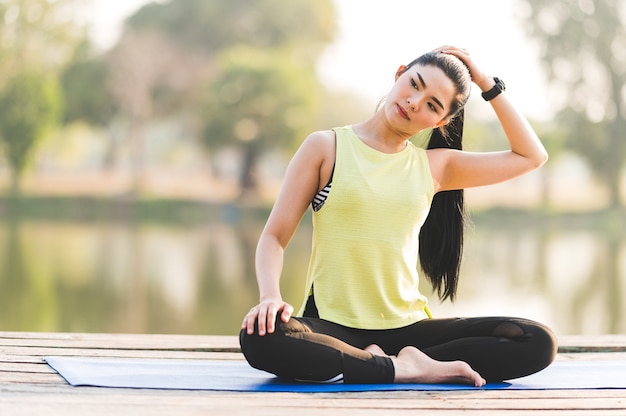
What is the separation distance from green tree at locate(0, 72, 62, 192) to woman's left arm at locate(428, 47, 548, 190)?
20.5 m

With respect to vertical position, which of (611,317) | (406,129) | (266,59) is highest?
(266,59)

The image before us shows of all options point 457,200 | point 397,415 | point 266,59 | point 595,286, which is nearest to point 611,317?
point 595,286

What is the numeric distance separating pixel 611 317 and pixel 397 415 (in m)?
6.90

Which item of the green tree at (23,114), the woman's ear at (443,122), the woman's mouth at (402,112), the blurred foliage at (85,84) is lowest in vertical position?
the woman's ear at (443,122)

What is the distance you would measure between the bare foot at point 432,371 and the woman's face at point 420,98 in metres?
0.63

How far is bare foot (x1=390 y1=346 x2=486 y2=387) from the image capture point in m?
2.40

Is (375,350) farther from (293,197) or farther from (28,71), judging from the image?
(28,71)

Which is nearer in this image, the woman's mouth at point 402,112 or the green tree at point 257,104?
the woman's mouth at point 402,112

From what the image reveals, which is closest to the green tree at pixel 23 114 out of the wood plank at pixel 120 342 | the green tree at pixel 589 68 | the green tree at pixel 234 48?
the green tree at pixel 234 48

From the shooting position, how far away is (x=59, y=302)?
8.50 meters

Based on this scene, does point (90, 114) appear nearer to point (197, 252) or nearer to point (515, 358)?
point (197, 252)

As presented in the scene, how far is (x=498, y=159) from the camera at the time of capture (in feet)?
8.97

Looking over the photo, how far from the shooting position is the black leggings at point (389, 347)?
2336 millimetres

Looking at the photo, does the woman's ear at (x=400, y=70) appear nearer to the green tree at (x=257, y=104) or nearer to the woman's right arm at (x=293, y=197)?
the woman's right arm at (x=293, y=197)
